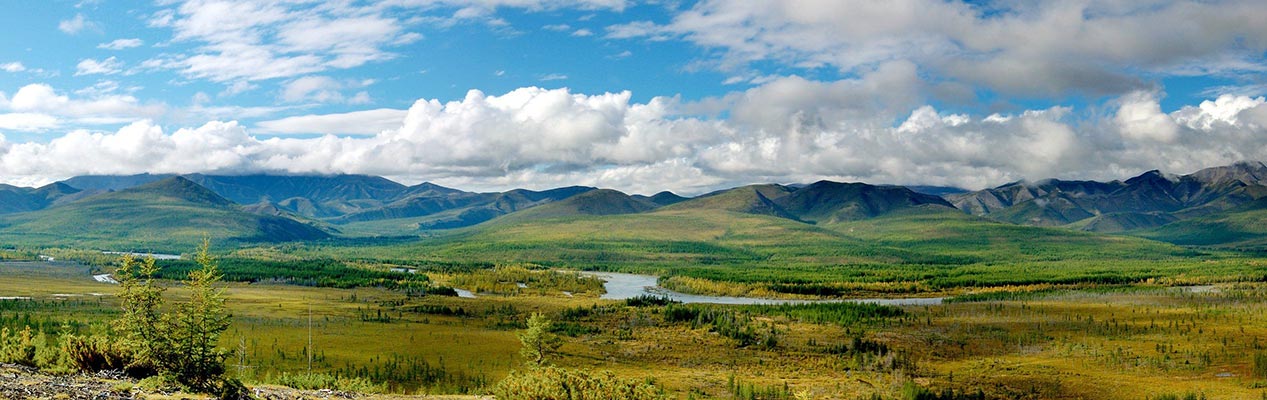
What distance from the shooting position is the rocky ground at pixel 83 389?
28.3 metres

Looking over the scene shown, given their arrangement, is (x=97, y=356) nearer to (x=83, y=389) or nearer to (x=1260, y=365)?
(x=83, y=389)

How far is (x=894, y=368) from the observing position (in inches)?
3019

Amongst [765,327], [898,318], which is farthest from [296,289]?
[898,318]

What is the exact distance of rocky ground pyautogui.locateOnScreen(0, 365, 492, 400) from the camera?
92.8 ft

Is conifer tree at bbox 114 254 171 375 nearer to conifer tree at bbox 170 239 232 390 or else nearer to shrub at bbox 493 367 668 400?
conifer tree at bbox 170 239 232 390

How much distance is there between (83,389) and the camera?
1187 inches

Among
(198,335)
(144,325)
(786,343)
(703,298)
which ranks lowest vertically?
(703,298)

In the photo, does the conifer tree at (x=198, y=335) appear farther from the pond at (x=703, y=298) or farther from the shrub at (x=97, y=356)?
the pond at (x=703, y=298)

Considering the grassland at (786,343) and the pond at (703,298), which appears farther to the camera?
the pond at (703,298)

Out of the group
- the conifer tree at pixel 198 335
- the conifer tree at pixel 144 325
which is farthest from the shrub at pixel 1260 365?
the conifer tree at pixel 144 325

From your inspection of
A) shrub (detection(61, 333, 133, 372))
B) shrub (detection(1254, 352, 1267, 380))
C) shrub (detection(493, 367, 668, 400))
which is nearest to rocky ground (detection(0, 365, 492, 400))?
shrub (detection(61, 333, 133, 372))

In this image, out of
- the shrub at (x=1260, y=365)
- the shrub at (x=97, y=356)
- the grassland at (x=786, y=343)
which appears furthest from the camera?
the shrub at (x=1260, y=365)

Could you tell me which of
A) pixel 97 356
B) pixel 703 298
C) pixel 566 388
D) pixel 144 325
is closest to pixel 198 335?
pixel 144 325

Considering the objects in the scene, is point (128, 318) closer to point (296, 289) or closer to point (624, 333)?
point (624, 333)
